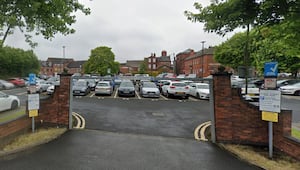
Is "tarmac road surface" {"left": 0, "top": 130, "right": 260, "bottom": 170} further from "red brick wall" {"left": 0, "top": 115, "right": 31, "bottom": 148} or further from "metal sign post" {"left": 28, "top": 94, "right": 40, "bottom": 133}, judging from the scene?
"metal sign post" {"left": 28, "top": 94, "right": 40, "bottom": 133}

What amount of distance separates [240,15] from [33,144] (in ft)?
21.3

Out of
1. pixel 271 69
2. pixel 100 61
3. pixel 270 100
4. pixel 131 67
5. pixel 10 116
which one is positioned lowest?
pixel 10 116

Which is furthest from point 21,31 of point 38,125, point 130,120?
point 130,120

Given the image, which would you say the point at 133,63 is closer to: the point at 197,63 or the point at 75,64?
the point at 75,64

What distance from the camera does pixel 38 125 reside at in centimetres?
720

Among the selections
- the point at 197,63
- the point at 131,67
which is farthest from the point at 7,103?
the point at 131,67

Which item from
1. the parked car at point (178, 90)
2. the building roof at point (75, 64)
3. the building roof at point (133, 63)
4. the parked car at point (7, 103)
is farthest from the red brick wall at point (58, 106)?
the building roof at point (133, 63)

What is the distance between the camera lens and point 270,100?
5398 millimetres

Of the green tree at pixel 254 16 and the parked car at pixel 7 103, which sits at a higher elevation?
the green tree at pixel 254 16

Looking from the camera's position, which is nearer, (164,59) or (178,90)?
(178,90)

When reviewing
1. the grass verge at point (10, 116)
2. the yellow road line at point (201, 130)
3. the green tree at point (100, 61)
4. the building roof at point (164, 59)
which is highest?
the building roof at point (164, 59)

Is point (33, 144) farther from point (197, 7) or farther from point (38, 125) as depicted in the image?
point (197, 7)

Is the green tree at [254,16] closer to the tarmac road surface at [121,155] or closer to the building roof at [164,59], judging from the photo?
the tarmac road surface at [121,155]

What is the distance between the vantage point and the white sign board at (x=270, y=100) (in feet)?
17.2
